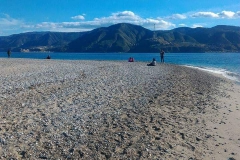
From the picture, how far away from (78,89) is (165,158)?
10292mm

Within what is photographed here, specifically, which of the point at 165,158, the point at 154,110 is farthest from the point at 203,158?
the point at 154,110

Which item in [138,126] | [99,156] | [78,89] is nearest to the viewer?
[99,156]

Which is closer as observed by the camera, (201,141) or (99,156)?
(99,156)

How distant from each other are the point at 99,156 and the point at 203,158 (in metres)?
3.27

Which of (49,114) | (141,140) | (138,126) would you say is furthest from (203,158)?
(49,114)

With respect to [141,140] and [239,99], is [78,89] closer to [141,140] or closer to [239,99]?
[141,140]

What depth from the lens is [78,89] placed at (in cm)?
1755

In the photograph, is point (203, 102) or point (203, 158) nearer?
point (203, 158)

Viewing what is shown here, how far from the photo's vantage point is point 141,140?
9484mm

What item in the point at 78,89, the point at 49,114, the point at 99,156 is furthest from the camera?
the point at 78,89

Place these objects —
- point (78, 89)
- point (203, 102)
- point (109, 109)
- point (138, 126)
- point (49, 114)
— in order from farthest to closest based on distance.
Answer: point (78, 89)
point (203, 102)
point (109, 109)
point (49, 114)
point (138, 126)

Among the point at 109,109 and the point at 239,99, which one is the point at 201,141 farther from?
the point at 239,99

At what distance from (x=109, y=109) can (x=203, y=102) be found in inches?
241

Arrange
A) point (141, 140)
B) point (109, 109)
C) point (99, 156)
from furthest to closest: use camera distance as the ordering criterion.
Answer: point (109, 109) < point (141, 140) < point (99, 156)
